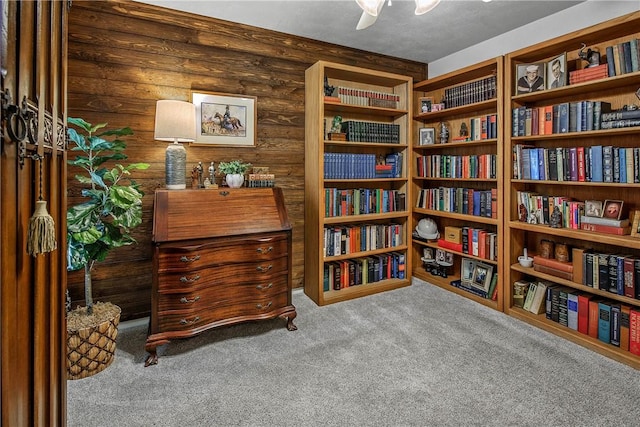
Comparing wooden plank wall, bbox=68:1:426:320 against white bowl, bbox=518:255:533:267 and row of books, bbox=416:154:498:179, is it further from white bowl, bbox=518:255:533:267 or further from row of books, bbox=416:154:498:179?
white bowl, bbox=518:255:533:267

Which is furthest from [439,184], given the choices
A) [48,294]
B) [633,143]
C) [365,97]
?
[48,294]

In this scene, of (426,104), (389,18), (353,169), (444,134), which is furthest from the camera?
(426,104)

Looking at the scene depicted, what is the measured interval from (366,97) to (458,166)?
1166 mm

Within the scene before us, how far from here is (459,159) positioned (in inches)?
136

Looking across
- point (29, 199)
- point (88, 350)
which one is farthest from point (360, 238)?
point (29, 199)

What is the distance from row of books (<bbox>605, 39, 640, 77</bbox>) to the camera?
221 centimetres

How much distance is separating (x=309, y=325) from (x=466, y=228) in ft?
6.09

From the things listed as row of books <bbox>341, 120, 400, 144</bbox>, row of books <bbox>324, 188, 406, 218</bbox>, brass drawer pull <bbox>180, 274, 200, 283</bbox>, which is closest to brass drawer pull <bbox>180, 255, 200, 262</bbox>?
brass drawer pull <bbox>180, 274, 200, 283</bbox>

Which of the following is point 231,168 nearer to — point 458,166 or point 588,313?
point 458,166

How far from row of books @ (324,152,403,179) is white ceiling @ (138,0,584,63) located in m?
1.12

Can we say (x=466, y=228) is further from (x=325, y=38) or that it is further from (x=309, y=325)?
(x=325, y=38)

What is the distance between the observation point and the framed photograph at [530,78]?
2.75m

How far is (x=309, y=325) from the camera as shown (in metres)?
2.79

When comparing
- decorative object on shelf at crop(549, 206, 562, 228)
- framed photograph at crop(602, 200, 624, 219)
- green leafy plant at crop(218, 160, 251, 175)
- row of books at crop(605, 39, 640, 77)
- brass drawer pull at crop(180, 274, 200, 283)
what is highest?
Answer: row of books at crop(605, 39, 640, 77)
